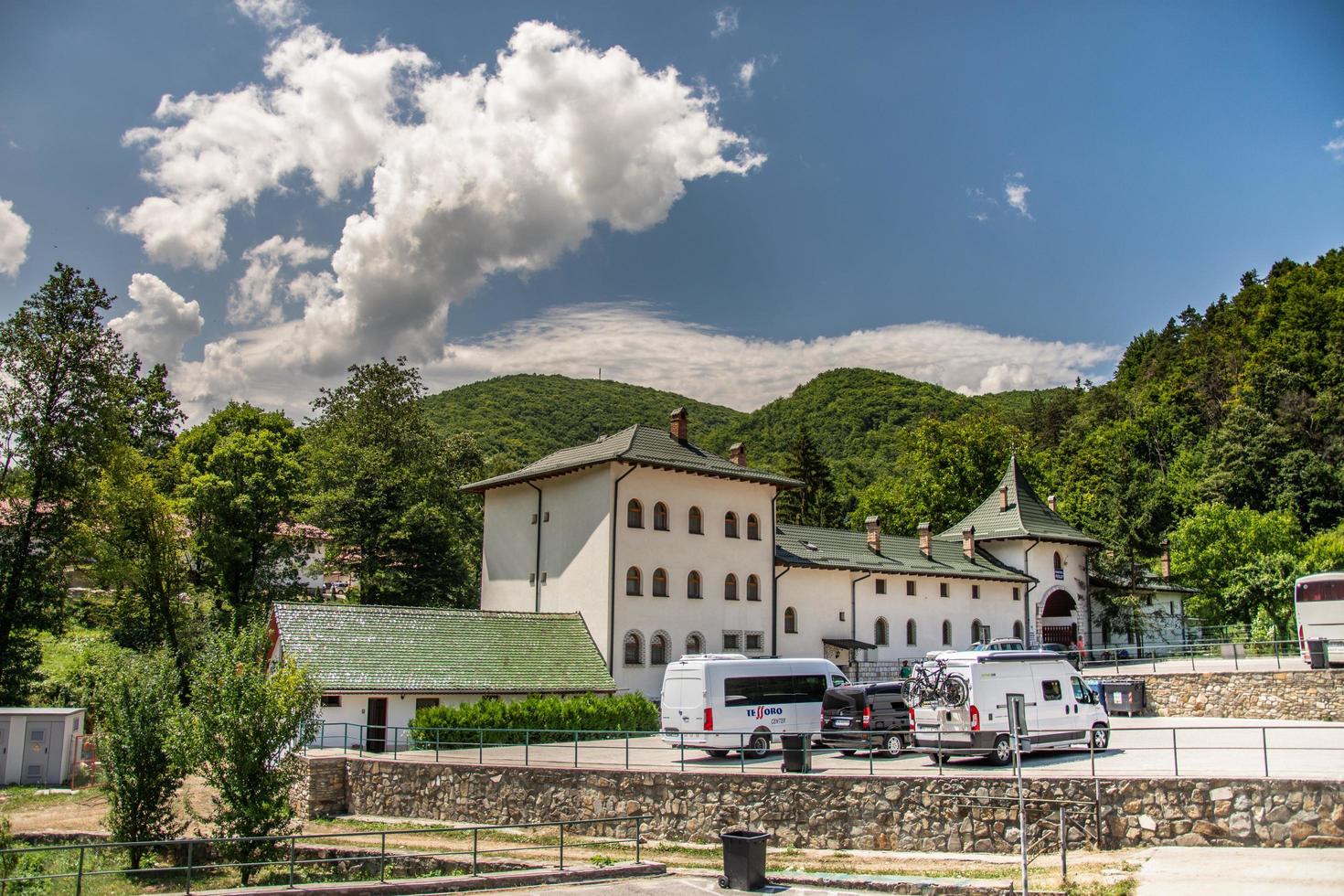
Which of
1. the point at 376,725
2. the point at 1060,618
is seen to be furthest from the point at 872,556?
the point at 376,725

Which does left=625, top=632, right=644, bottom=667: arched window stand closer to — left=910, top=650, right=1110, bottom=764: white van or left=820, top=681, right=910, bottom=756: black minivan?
left=820, top=681, right=910, bottom=756: black minivan

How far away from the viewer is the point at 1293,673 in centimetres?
3272

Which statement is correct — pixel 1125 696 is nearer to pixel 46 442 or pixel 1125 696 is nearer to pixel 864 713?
pixel 864 713

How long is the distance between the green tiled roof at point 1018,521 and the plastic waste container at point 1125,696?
51.1 feet

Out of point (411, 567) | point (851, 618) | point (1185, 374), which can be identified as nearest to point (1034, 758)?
point (851, 618)

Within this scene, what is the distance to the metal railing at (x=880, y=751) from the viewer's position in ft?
64.2

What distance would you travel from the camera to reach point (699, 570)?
36.5 m

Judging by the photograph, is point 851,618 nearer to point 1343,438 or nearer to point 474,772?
point 474,772

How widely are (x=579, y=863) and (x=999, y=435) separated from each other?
56617 millimetres

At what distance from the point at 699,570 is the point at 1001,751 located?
1690 centimetres

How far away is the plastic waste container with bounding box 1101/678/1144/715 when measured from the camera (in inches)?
1315

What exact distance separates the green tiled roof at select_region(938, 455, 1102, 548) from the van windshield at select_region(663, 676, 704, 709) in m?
29.6

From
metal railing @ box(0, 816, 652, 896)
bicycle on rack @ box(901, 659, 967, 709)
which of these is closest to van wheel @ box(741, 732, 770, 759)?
metal railing @ box(0, 816, 652, 896)

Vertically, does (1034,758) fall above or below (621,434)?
below
